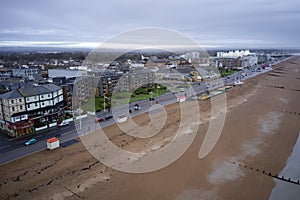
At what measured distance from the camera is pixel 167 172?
10930 mm

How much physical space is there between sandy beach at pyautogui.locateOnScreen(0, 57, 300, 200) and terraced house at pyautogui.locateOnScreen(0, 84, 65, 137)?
3698 mm

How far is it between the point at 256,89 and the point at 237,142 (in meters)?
22.4

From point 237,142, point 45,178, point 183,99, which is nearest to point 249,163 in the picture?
point 237,142

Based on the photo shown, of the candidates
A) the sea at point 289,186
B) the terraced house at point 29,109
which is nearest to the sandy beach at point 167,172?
the sea at point 289,186

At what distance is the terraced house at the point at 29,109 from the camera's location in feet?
48.1

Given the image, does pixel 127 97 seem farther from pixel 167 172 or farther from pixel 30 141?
pixel 167 172

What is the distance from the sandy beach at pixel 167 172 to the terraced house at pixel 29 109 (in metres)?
3.70

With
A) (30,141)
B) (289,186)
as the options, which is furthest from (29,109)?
(289,186)

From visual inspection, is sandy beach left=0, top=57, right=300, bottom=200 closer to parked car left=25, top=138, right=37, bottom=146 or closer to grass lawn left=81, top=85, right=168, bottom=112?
parked car left=25, top=138, right=37, bottom=146

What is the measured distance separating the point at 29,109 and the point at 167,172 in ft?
34.9

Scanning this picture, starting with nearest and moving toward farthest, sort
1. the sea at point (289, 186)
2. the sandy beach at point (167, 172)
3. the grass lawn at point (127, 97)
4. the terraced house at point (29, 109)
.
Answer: the sandy beach at point (167, 172), the sea at point (289, 186), the terraced house at point (29, 109), the grass lawn at point (127, 97)

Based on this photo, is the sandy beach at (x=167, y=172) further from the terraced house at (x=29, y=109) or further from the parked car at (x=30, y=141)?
the terraced house at (x=29, y=109)

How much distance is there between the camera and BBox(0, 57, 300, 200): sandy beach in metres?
9.39

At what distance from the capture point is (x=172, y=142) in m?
14.2
